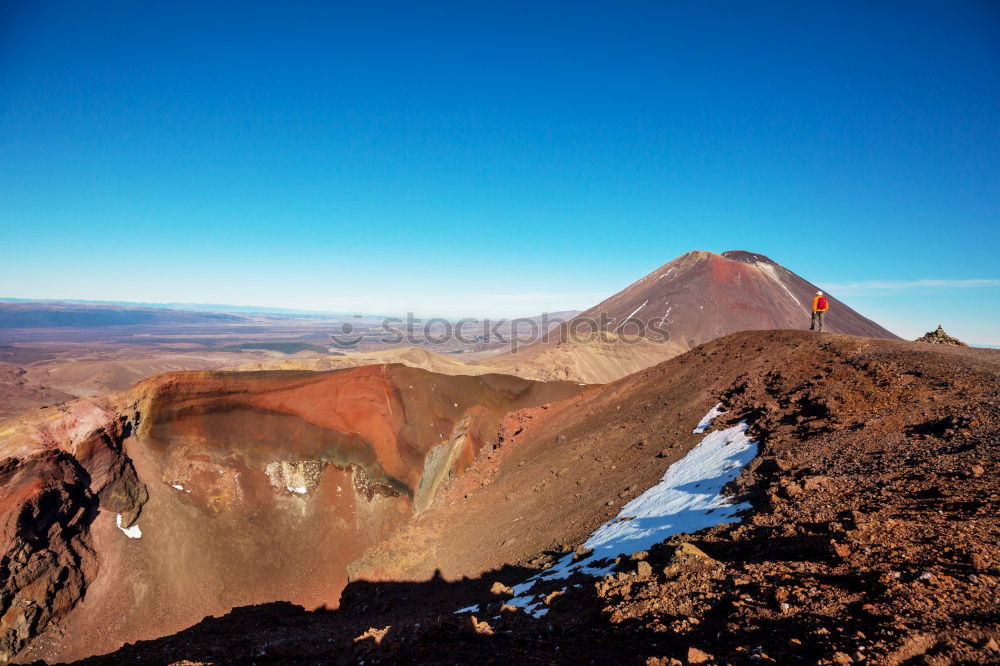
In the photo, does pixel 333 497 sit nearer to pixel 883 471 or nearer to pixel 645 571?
pixel 645 571

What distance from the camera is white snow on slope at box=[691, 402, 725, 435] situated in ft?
38.0

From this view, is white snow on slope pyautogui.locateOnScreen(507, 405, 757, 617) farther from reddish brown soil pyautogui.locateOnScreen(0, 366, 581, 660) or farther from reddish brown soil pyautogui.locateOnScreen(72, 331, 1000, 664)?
reddish brown soil pyautogui.locateOnScreen(0, 366, 581, 660)

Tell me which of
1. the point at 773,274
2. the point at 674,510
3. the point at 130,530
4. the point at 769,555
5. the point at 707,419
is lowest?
the point at 130,530

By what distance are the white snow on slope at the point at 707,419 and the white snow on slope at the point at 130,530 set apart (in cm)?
1699

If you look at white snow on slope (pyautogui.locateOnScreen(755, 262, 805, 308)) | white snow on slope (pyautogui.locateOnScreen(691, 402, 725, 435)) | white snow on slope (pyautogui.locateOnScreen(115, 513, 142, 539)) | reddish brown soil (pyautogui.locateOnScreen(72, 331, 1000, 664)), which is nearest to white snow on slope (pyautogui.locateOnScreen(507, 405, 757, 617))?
reddish brown soil (pyautogui.locateOnScreen(72, 331, 1000, 664))

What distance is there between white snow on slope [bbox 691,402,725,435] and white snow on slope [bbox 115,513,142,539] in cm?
1699

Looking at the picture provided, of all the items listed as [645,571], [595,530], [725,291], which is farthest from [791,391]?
[725,291]

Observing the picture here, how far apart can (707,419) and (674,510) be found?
483cm

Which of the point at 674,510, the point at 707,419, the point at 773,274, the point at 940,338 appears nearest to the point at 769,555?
the point at 674,510

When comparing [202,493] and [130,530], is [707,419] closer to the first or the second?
[202,493]

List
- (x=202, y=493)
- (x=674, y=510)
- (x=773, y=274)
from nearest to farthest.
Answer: (x=674, y=510) → (x=202, y=493) → (x=773, y=274)

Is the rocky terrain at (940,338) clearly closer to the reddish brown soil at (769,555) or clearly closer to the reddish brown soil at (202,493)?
the reddish brown soil at (769,555)

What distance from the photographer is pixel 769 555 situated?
5086mm

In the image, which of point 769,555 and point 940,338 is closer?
point 769,555
